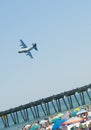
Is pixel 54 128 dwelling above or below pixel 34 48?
below

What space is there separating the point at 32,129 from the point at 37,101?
129ft

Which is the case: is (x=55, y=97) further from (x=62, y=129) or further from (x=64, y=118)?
(x=62, y=129)

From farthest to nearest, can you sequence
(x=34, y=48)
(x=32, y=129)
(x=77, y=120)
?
(x=34, y=48) → (x=32, y=129) → (x=77, y=120)

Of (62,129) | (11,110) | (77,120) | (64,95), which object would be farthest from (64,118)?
(11,110)

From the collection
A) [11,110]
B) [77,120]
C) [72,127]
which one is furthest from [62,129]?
[11,110]

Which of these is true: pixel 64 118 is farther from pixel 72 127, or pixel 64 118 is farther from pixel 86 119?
pixel 72 127

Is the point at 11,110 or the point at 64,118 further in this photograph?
the point at 11,110

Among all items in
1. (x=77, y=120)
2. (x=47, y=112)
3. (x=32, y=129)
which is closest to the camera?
(x=77, y=120)

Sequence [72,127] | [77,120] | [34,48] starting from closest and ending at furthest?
[72,127] → [77,120] → [34,48]

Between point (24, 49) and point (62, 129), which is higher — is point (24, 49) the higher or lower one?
the higher one

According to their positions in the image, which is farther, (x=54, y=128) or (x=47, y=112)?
(x=47, y=112)

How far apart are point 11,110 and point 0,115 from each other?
2.14m

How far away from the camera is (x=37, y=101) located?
258 feet

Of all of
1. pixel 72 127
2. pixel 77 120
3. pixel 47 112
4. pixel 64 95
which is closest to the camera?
pixel 72 127
